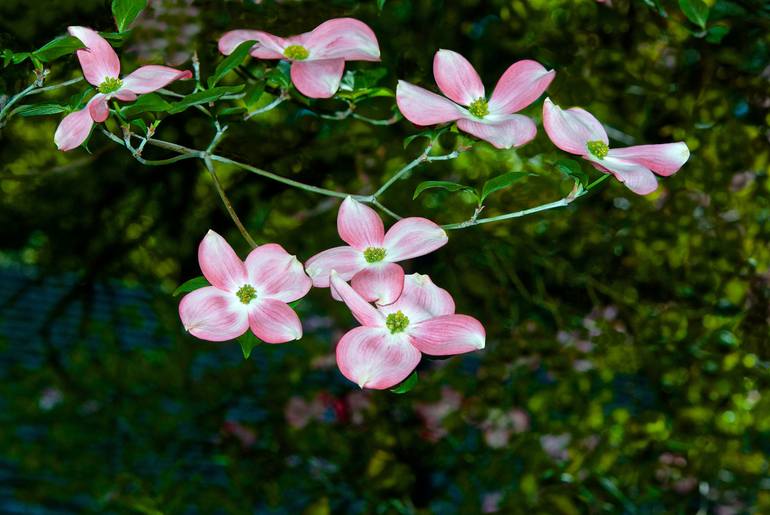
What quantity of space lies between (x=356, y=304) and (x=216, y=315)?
3.8 inches

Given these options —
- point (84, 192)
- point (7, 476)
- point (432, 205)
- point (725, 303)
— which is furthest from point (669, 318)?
point (7, 476)

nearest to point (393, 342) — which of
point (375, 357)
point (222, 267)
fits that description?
point (375, 357)

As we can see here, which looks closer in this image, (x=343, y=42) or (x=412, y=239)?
(x=412, y=239)

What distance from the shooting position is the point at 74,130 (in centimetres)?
63

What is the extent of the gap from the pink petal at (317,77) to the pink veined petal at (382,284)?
17 centimetres

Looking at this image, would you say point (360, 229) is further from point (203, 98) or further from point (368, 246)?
point (203, 98)

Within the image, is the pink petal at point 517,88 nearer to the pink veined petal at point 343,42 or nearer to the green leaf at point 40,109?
the pink veined petal at point 343,42

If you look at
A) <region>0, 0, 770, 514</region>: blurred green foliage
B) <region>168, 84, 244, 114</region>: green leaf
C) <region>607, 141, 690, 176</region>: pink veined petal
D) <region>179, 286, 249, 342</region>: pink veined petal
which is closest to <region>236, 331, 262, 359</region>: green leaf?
<region>179, 286, 249, 342</region>: pink veined petal

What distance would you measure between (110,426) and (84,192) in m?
0.67

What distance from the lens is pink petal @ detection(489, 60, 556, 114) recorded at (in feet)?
2.12

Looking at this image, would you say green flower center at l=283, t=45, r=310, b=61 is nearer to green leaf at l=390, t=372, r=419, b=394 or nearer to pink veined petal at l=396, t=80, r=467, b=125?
pink veined petal at l=396, t=80, r=467, b=125

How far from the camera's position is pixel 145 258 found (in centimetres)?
279

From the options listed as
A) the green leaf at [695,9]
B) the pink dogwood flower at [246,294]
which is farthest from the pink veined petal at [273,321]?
the green leaf at [695,9]

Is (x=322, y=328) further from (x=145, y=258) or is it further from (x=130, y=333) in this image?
(x=130, y=333)
